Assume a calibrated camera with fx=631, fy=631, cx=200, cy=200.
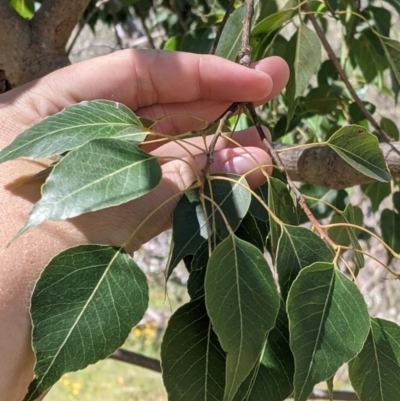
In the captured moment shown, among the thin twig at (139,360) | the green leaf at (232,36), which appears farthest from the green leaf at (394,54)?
the thin twig at (139,360)

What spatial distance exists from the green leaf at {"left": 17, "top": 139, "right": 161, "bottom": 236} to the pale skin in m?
0.07

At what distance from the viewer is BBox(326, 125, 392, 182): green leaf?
0.59m

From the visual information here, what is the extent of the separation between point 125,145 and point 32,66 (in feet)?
1.64

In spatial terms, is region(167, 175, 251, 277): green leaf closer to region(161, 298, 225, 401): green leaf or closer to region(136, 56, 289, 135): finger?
region(161, 298, 225, 401): green leaf

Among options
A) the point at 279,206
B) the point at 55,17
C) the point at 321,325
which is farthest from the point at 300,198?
the point at 55,17

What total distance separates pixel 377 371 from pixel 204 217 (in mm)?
190

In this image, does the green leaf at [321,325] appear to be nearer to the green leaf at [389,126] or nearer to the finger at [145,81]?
the finger at [145,81]

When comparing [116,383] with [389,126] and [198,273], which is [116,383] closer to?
[389,126]

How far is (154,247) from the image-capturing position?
3.29 metres

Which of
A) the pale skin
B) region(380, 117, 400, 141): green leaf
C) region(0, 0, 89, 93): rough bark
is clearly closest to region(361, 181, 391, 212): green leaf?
region(380, 117, 400, 141): green leaf

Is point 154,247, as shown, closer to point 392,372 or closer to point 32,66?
point 32,66

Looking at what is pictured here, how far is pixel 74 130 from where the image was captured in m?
0.53

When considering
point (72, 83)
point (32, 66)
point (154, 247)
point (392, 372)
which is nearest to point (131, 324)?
point (392, 372)

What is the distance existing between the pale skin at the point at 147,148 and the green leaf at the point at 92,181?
68 mm
